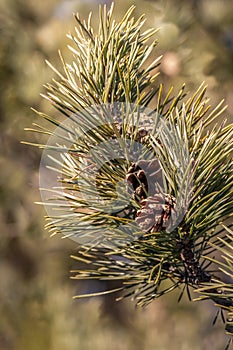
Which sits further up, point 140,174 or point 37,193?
point 37,193

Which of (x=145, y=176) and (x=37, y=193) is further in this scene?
(x=37, y=193)

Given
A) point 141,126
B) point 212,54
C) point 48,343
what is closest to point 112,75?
point 141,126

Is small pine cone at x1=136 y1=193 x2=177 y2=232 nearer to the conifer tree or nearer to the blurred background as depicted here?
the conifer tree

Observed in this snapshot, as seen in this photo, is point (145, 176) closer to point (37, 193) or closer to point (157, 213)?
point (157, 213)

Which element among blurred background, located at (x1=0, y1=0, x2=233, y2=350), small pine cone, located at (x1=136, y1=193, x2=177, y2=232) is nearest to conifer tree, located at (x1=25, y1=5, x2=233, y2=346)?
small pine cone, located at (x1=136, y1=193, x2=177, y2=232)

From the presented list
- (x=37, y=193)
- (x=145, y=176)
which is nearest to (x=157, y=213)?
(x=145, y=176)

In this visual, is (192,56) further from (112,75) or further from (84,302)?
(112,75)

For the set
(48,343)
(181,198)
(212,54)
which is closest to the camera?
(181,198)
